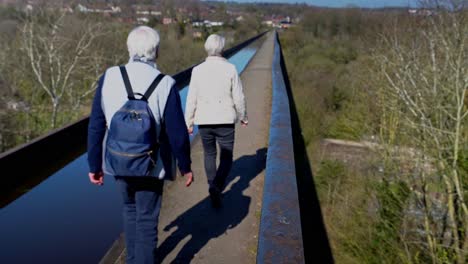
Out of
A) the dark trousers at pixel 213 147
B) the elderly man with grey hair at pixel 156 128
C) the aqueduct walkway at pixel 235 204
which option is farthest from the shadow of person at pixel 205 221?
the elderly man with grey hair at pixel 156 128

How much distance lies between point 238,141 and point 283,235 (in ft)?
15.6

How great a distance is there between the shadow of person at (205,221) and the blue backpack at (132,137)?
101 cm

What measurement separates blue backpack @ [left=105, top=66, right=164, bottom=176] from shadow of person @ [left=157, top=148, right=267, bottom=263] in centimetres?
101

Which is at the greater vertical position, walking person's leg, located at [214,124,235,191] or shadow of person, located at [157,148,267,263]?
walking person's leg, located at [214,124,235,191]

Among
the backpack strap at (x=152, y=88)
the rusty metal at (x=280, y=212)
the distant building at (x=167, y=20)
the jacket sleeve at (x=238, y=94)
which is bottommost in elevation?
the distant building at (x=167, y=20)

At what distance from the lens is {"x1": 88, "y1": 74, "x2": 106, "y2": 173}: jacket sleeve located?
8.72 feet

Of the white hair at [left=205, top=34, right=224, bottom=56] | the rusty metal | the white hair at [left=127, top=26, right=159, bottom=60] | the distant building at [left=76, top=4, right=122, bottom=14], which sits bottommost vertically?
the rusty metal

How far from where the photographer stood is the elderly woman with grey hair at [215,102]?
398 centimetres

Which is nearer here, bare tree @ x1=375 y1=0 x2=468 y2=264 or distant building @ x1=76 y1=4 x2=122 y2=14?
bare tree @ x1=375 y1=0 x2=468 y2=264

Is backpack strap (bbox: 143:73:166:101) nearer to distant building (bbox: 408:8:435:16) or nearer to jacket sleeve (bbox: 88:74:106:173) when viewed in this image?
jacket sleeve (bbox: 88:74:106:173)

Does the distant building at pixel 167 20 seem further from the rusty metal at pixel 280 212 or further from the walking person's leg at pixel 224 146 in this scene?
the rusty metal at pixel 280 212

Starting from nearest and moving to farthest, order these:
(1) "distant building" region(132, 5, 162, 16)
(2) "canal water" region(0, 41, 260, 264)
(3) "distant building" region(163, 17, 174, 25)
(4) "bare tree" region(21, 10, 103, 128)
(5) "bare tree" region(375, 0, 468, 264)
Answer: (2) "canal water" region(0, 41, 260, 264) < (5) "bare tree" region(375, 0, 468, 264) < (4) "bare tree" region(21, 10, 103, 128) < (1) "distant building" region(132, 5, 162, 16) < (3) "distant building" region(163, 17, 174, 25)

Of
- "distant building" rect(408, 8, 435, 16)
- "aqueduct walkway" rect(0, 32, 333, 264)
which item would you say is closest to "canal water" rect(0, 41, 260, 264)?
"aqueduct walkway" rect(0, 32, 333, 264)

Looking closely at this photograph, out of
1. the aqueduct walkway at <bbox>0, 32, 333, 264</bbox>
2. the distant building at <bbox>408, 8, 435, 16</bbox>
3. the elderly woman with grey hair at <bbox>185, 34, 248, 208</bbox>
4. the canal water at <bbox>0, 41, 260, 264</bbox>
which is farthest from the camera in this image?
the distant building at <bbox>408, 8, 435, 16</bbox>
